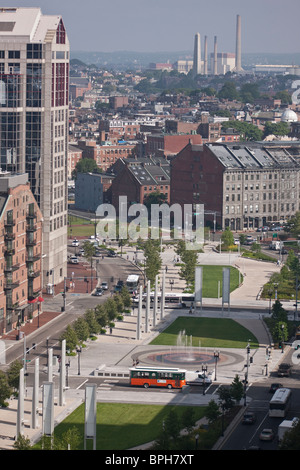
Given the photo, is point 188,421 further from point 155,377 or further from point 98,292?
point 98,292

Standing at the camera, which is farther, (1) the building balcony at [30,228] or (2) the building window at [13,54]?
(2) the building window at [13,54]

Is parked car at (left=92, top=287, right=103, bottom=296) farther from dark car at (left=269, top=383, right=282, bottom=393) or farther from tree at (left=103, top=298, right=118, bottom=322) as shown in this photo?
dark car at (left=269, top=383, right=282, bottom=393)

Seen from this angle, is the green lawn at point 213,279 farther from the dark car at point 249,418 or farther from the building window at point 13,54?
the dark car at point 249,418

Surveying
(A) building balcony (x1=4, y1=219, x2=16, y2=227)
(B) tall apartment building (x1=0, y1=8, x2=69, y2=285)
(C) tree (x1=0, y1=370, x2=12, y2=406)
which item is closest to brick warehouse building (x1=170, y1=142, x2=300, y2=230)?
(B) tall apartment building (x1=0, y1=8, x2=69, y2=285)

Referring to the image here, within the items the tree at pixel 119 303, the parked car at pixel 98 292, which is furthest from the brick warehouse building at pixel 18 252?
the parked car at pixel 98 292

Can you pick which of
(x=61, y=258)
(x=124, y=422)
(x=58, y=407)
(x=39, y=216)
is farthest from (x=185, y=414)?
(x=61, y=258)

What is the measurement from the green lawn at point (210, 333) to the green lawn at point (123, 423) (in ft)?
71.3

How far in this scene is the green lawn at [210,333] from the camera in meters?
109

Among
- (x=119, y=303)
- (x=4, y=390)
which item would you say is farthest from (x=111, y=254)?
(x=4, y=390)

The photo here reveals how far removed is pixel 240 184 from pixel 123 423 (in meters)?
112

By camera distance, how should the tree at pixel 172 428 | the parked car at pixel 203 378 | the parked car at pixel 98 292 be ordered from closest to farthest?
the tree at pixel 172 428 < the parked car at pixel 203 378 < the parked car at pixel 98 292

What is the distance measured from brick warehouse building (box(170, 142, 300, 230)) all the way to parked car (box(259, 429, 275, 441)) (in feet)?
366

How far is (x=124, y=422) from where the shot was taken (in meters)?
83.2

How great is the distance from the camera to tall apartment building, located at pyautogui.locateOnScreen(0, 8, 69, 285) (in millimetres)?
126312
